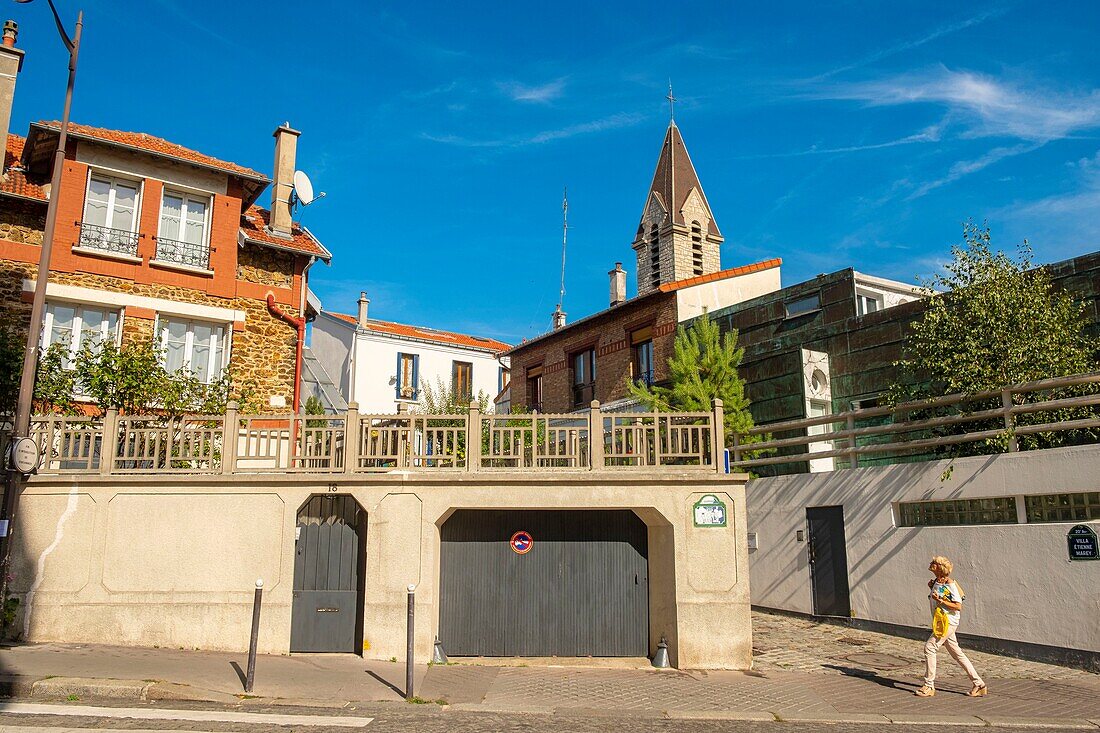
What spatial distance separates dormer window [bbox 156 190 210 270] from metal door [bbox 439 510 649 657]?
894cm

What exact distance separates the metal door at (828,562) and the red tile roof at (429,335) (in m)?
21.9

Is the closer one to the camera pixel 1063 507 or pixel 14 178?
pixel 1063 507

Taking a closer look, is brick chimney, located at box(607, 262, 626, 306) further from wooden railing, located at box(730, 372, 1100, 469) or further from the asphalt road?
the asphalt road

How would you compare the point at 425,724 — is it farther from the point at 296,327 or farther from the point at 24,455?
the point at 296,327

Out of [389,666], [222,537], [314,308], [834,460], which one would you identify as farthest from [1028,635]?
[314,308]

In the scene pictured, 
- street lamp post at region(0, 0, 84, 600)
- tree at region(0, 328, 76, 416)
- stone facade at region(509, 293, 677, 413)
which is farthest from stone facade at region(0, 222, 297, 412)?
stone facade at region(509, 293, 677, 413)

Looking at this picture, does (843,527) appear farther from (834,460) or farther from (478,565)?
(478,565)

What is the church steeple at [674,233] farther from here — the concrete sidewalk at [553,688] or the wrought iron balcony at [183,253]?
the concrete sidewalk at [553,688]

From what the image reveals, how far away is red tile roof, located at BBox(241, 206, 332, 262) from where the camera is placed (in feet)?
56.9

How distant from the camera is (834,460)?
16859 millimetres

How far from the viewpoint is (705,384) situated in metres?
17.2

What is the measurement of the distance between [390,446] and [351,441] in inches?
21.9

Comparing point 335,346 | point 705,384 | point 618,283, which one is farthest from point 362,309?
point 705,384

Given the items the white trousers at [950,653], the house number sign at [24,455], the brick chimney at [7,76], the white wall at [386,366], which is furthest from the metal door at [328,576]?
the white wall at [386,366]
